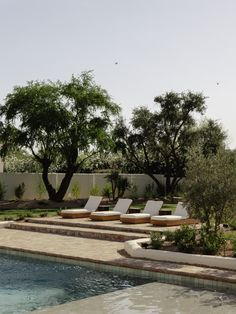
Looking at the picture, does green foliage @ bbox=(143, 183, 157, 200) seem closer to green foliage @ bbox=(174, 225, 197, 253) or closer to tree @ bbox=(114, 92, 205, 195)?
tree @ bbox=(114, 92, 205, 195)

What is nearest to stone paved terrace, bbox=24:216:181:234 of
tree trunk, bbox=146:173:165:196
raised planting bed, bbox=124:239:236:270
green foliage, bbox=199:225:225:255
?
raised planting bed, bbox=124:239:236:270

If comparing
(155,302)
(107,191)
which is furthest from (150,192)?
(155,302)

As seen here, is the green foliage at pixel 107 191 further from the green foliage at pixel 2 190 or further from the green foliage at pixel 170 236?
the green foliage at pixel 170 236

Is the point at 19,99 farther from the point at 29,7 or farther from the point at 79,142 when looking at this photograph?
the point at 29,7

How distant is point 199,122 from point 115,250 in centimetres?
2302

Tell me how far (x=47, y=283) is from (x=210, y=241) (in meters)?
4.10

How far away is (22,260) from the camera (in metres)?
13.4

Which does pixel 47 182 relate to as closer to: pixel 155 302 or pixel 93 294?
pixel 93 294

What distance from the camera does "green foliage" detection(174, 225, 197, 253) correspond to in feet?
40.5

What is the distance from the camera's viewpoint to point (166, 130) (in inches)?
1318

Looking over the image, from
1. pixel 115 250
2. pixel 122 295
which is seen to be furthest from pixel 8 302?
pixel 115 250

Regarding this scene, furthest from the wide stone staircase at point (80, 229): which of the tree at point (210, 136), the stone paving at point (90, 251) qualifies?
the tree at point (210, 136)

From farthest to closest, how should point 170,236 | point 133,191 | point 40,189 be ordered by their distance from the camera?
point 133,191
point 40,189
point 170,236

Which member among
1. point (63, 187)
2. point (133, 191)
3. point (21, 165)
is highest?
point (21, 165)
